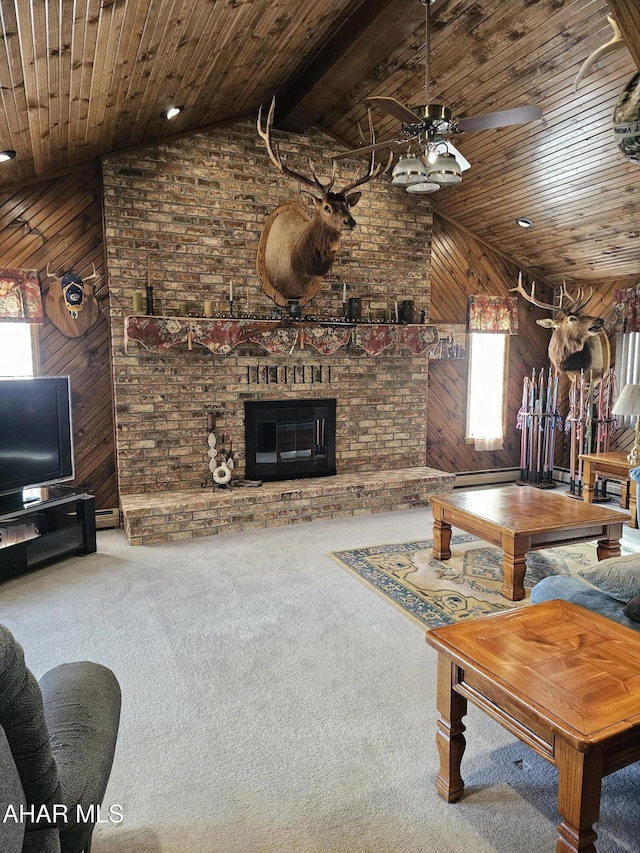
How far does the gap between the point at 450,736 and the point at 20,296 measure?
15.3 feet

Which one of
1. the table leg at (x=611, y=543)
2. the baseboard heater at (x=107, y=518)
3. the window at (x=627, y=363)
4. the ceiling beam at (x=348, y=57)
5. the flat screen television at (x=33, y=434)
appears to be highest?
the ceiling beam at (x=348, y=57)

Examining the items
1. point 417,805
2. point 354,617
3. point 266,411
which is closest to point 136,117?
point 266,411

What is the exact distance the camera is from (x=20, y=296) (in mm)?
4941

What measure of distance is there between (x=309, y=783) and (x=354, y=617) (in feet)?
4.67

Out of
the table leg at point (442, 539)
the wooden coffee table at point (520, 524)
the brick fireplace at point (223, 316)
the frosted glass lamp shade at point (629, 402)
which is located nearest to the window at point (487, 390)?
the brick fireplace at point (223, 316)

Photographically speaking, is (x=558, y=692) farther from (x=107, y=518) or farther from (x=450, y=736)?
(x=107, y=518)

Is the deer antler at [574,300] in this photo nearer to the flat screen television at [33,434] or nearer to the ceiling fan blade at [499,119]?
the ceiling fan blade at [499,119]

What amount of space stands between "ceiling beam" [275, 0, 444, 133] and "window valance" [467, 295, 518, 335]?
110 inches

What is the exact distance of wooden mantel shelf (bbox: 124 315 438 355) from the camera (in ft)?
17.1

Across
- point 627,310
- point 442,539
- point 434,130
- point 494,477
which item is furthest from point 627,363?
point 434,130

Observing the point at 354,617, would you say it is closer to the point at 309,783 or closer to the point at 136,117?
the point at 309,783

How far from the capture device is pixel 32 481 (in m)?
4.55

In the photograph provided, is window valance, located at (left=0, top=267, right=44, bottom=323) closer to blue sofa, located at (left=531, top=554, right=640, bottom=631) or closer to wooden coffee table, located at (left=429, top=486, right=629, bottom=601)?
wooden coffee table, located at (left=429, top=486, right=629, bottom=601)

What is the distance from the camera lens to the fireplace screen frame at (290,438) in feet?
19.4
